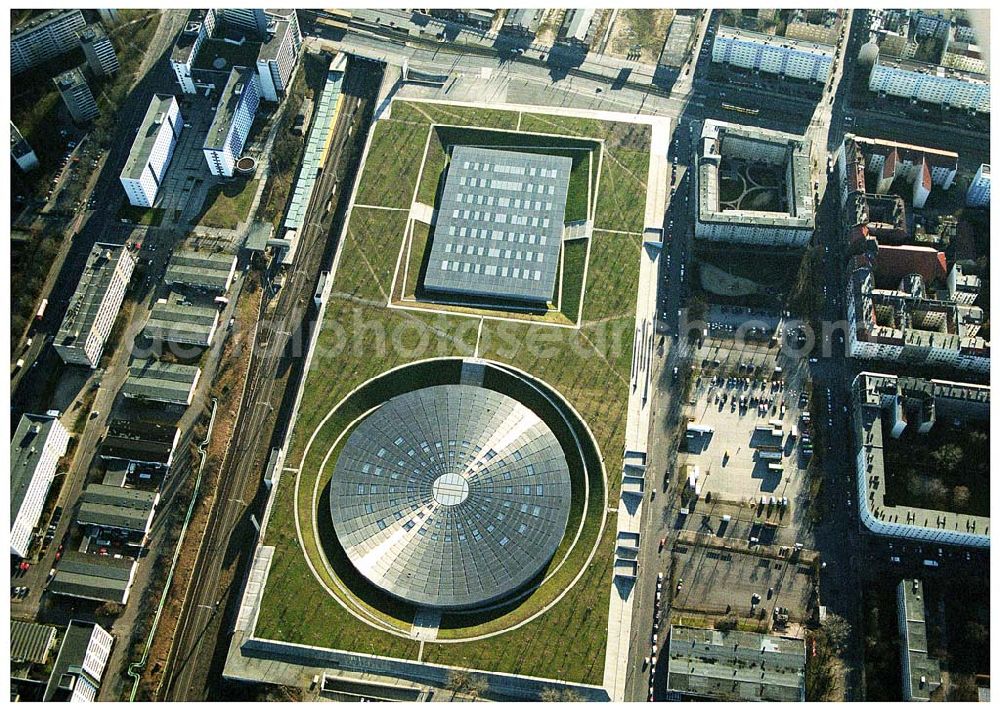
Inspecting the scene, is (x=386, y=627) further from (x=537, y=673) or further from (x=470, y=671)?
(x=537, y=673)

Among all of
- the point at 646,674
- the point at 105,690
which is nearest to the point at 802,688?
the point at 646,674

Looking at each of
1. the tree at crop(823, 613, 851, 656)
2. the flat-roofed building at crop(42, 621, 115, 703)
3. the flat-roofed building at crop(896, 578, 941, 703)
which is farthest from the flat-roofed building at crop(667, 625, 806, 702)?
the flat-roofed building at crop(42, 621, 115, 703)

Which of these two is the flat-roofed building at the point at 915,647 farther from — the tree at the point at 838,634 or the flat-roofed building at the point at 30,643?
the flat-roofed building at the point at 30,643

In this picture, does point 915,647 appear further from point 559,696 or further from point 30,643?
point 30,643

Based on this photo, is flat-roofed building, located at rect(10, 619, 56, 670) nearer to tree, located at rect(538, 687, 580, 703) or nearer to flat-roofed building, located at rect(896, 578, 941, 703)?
tree, located at rect(538, 687, 580, 703)

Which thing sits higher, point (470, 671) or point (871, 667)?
point (871, 667)

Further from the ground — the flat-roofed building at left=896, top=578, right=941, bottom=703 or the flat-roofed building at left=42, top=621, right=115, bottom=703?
the flat-roofed building at left=896, top=578, right=941, bottom=703

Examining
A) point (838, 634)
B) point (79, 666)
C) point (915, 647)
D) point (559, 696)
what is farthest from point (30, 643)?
point (915, 647)
